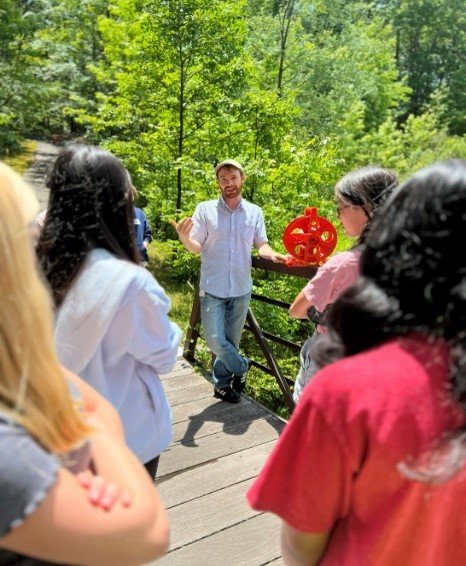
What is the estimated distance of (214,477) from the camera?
9.71ft

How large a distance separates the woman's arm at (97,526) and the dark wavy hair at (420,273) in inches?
19.5

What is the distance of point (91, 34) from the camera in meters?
15.2

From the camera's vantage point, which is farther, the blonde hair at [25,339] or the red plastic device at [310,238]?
the red plastic device at [310,238]

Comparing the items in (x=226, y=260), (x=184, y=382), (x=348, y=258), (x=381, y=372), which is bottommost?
(x=184, y=382)

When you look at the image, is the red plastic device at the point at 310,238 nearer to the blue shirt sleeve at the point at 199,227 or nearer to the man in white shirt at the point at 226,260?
the man in white shirt at the point at 226,260

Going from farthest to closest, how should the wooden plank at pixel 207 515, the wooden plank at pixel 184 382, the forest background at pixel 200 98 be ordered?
the forest background at pixel 200 98
the wooden plank at pixel 184 382
the wooden plank at pixel 207 515

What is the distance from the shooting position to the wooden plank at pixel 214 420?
11.2 ft

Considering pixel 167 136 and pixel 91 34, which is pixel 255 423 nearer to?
pixel 167 136

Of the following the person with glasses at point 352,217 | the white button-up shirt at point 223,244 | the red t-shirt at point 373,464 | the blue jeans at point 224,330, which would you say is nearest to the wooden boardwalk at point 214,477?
the blue jeans at point 224,330

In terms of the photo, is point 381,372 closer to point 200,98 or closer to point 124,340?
point 124,340

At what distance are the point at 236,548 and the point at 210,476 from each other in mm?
585

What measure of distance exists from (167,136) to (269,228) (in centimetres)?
245

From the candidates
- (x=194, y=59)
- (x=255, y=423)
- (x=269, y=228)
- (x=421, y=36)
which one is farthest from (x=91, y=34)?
(x=421, y=36)

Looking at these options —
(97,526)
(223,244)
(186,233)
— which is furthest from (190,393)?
(97,526)
